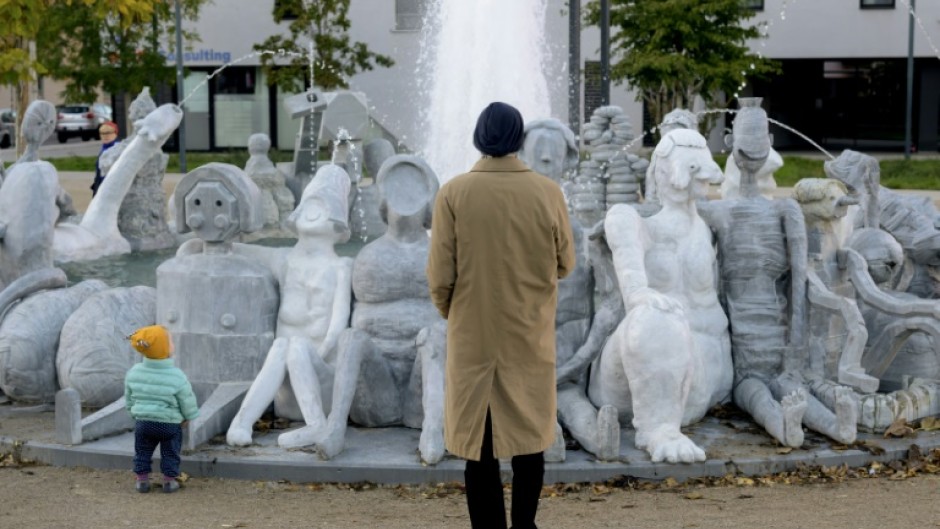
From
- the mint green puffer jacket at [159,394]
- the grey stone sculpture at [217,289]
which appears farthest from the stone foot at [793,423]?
the mint green puffer jacket at [159,394]

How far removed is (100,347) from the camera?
8.01 meters

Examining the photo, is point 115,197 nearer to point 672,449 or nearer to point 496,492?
point 672,449

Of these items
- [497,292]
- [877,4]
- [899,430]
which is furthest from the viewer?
[877,4]

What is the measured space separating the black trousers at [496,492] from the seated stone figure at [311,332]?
1659 mm

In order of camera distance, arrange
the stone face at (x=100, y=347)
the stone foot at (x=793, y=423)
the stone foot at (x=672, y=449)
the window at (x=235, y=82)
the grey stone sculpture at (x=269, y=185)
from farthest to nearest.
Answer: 1. the window at (x=235, y=82)
2. the grey stone sculpture at (x=269, y=185)
3. the stone face at (x=100, y=347)
4. the stone foot at (x=793, y=423)
5. the stone foot at (x=672, y=449)

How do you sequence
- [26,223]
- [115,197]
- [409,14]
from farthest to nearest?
1. [409,14]
2. [115,197]
3. [26,223]

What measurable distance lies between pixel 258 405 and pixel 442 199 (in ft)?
7.78

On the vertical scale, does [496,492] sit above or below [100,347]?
below

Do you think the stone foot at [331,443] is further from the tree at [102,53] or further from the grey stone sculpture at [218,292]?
the tree at [102,53]

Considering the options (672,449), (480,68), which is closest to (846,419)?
(672,449)

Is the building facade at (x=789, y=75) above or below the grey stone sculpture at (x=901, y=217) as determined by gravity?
above

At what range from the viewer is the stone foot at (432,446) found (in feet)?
22.2

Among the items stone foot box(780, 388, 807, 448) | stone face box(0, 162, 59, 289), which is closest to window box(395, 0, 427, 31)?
stone face box(0, 162, 59, 289)

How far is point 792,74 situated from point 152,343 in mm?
35205
